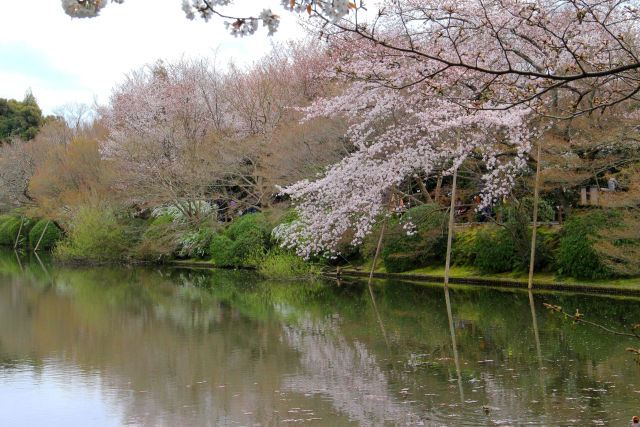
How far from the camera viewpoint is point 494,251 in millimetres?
17219

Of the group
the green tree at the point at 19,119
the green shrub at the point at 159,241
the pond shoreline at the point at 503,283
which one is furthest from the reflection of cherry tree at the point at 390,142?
the green tree at the point at 19,119

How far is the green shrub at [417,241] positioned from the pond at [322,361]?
9.11 ft

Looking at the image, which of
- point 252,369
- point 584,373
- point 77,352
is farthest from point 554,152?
point 77,352

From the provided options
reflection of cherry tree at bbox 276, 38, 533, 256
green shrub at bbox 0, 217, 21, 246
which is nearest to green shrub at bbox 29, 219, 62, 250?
green shrub at bbox 0, 217, 21, 246

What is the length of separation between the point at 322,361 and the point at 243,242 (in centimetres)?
1565

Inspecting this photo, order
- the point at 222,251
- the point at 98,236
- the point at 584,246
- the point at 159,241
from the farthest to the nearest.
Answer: the point at 98,236 < the point at 159,241 < the point at 222,251 < the point at 584,246

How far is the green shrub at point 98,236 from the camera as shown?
28.4 meters

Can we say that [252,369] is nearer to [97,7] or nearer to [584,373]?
[584,373]

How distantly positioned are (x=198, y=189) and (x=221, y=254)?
297cm

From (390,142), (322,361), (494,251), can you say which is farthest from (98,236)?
(322,361)

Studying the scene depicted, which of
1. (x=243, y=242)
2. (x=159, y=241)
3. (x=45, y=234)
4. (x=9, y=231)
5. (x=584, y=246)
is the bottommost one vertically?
(x=584, y=246)

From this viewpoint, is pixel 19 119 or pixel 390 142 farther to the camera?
pixel 19 119

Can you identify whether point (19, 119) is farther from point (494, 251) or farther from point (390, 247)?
point (494, 251)

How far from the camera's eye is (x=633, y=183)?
13.2 m
